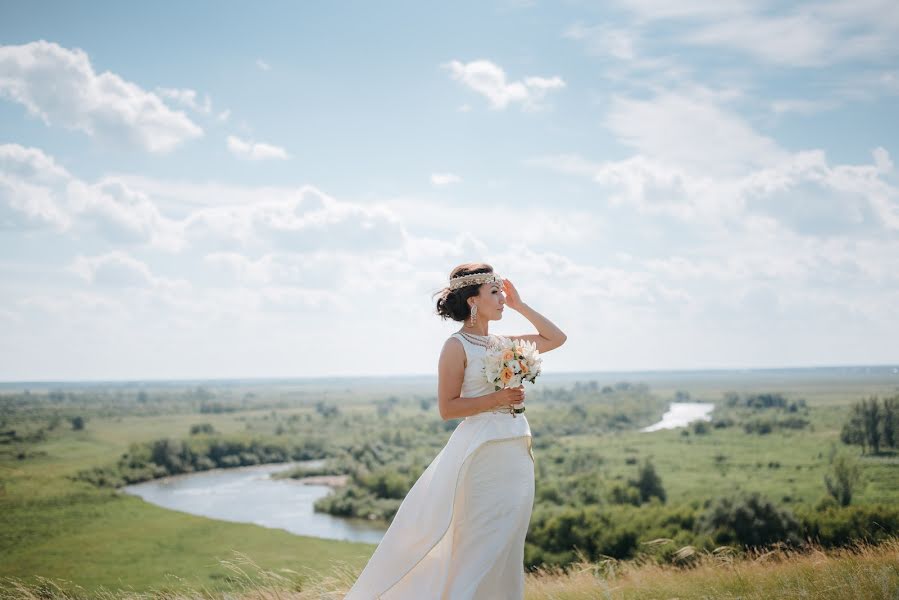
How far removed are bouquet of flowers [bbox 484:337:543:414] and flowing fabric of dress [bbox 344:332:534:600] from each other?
0.10m

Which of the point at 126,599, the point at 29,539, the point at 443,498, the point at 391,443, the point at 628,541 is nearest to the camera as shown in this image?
the point at 443,498

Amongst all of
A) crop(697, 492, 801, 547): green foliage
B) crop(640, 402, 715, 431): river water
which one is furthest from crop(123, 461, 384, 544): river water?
crop(640, 402, 715, 431): river water

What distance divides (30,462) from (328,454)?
129ft

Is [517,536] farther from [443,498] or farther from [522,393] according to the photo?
[522,393]

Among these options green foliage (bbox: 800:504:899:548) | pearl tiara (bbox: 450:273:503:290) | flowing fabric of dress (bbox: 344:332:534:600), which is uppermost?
pearl tiara (bbox: 450:273:503:290)

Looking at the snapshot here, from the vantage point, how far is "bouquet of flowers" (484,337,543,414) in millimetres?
4617

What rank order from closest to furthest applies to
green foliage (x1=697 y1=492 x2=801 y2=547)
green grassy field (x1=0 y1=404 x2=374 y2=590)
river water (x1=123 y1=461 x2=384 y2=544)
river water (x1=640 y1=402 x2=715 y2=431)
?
green foliage (x1=697 y1=492 x2=801 y2=547), green grassy field (x1=0 y1=404 x2=374 y2=590), river water (x1=123 y1=461 x2=384 y2=544), river water (x1=640 y1=402 x2=715 y2=431)

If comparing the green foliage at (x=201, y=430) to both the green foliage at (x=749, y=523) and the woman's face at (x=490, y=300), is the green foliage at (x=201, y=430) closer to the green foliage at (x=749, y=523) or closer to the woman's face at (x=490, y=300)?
the green foliage at (x=749, y=523)

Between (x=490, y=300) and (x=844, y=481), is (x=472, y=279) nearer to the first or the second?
(x=490, y=300)

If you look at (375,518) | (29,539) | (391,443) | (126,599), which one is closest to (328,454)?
(391,443)

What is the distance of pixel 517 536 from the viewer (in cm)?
469

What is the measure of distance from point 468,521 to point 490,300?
1498mm

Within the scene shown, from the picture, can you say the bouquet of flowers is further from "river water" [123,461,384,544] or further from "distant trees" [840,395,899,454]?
"river water" [123,461,384,544]

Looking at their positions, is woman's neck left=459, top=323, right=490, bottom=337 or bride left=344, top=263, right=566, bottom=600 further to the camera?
woman's neck left=459, top=323, right=490, bottom=337
